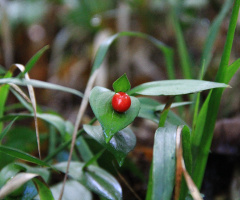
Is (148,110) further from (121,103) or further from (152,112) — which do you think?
(121,103)

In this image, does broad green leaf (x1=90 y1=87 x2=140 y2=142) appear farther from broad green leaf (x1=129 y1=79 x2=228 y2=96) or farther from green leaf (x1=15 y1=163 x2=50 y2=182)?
green leaf (x1=15 y1=163 x2=50 y2=182)

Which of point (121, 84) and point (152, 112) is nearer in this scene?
point (121, 84)

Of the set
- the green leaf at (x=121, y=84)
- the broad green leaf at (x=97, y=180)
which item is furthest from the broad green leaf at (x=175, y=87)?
the broad green leaf at (x=97, y=180)

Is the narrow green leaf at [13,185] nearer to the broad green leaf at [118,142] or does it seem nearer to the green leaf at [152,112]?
the broad green leaf at [118,142]

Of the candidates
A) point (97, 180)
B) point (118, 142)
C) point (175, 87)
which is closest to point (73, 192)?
point (97, 180)

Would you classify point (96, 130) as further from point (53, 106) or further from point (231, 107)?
point (53, 106)
